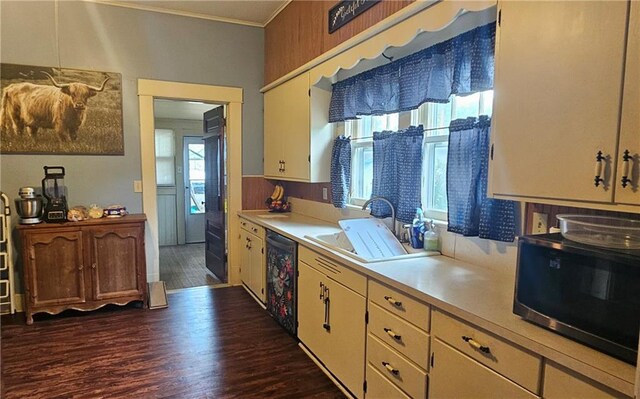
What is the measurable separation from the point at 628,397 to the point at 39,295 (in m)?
→ 4.01

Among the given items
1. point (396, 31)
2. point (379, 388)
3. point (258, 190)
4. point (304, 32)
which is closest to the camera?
point (379, 388)

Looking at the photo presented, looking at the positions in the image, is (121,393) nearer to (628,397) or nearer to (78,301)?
(78,301)

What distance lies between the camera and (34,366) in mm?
2619

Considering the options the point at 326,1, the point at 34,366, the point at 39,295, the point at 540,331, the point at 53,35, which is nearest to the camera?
the point at 540,331

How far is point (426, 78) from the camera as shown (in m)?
2.24

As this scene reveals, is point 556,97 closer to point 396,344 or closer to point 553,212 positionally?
point 553,212

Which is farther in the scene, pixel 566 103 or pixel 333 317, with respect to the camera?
pixel 333 317

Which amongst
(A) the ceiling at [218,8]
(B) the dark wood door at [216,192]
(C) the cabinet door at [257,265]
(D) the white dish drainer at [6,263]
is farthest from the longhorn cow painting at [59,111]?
(C) the cabinet door at [257,265]

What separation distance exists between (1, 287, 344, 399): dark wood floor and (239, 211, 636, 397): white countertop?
2.89 feet

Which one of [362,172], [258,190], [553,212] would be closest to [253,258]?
[258,190]

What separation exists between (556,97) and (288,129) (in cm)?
268

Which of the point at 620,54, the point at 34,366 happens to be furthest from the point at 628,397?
the point at 34,366

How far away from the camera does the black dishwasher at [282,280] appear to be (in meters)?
2.93

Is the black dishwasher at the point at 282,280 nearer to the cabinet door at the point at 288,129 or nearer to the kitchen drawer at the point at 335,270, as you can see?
the kitchen drawer at the point at 335,270
